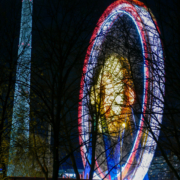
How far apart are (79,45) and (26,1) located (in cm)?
160

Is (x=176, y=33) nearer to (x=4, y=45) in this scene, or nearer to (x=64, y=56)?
(x=64, y=56)

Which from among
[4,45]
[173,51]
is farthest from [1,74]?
[173,51]

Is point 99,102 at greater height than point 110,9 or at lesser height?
lesser

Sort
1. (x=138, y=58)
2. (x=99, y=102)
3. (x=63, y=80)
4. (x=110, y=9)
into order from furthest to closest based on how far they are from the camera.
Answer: (x=110, y=9) → (x=99, y=102) → (x=63, y=80) → (x=138, y=58)

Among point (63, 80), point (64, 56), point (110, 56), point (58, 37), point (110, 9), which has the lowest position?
point (63, 80)

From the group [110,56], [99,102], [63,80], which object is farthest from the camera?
[110,56]

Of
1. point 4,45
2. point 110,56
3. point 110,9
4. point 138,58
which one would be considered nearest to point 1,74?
point 4,45

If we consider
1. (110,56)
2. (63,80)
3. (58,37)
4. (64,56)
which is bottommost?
(63,80)

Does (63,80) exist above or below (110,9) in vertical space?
below

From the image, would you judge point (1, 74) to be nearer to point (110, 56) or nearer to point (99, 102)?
point (99, 102)

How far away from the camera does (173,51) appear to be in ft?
16.2

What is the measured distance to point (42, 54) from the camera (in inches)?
248

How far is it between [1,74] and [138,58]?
3.75 metres

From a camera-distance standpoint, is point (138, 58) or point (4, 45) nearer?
point (138, 58)
